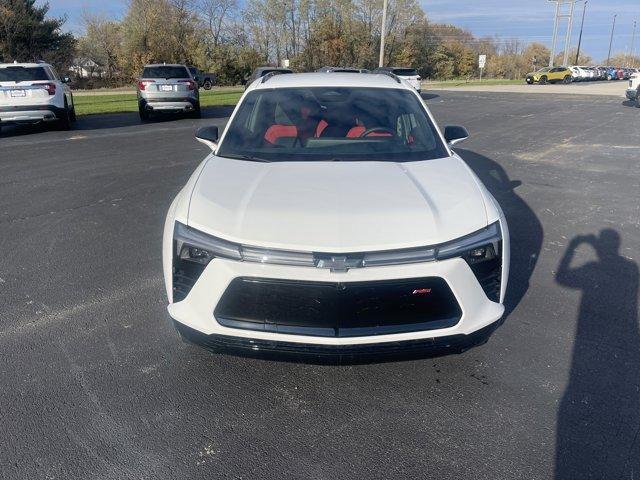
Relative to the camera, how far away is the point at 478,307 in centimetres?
274

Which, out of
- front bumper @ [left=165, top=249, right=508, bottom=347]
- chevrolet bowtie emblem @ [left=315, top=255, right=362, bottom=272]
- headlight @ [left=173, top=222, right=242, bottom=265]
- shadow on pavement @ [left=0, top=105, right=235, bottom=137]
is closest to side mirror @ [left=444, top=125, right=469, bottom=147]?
front bumper @ [left=165, top=249, right=508, bottom=347]

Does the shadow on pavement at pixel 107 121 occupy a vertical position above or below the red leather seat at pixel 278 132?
below

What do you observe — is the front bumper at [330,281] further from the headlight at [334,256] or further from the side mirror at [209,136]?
the side mirror at [209,136]

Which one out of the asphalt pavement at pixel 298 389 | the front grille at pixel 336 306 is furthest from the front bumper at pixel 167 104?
the front grille at pixel 336 306

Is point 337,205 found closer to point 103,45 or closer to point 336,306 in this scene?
point 336,306

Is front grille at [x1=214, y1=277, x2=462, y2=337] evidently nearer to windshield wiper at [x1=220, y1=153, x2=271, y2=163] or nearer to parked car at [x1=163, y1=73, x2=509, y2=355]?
parked car at [x1=163, y1=73, x2=509, y2=355]

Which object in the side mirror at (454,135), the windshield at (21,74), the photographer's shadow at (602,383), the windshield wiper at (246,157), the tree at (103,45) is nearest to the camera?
the photographer's shadow at (602,383)

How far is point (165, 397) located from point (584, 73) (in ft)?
224

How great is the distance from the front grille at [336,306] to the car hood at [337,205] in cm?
19

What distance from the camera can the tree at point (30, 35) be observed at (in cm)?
3639

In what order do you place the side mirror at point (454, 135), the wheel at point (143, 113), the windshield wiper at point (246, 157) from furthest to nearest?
the wheel at point (143, 113) < the side mirror at point (454, 135) < the windshield wiper at point (246, 157)

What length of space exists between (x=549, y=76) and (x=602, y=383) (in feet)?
191

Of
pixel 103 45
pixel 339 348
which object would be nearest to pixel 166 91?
pixel 339 348

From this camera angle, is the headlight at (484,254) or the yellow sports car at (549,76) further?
the yellow sports car at (549,76)
